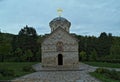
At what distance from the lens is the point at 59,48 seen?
38875 mm

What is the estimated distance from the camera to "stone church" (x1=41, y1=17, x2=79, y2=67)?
38.4m

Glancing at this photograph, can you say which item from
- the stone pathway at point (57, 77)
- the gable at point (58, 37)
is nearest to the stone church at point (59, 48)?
the gable at point (58, 37)

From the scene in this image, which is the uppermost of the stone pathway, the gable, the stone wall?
the gable

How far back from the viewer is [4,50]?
4525 centimetres

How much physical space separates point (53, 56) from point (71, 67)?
3475 millimetres

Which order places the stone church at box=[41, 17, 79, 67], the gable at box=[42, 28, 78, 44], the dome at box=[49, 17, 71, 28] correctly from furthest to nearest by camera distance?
the dome at box=[49, 17, 71, 28]
the gable at box=[42, 28, 78, 44]
the stone church at box=[41, 17, 79, 67]

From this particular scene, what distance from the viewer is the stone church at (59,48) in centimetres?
3841

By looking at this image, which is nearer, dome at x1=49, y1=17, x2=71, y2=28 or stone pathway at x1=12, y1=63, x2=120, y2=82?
stone pathway at x1=12, y1=63, x2=120, y2=82

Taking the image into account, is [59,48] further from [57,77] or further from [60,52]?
[57,77]

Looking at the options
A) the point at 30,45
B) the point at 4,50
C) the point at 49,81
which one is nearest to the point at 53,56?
the point at 4,50

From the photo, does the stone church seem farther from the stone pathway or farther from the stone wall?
the stone pathway

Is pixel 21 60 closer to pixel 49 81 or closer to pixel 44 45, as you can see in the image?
pixel 44 45

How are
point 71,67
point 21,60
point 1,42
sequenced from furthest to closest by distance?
point 21,60
point 1,42
point 71,67

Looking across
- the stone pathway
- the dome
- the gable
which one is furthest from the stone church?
the stone pathway
